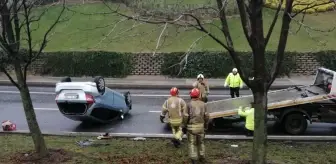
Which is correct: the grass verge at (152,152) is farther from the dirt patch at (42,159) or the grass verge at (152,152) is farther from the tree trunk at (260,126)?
the tree trunk at (260,126)

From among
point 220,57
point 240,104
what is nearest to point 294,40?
point 220,57

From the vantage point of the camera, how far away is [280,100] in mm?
12680

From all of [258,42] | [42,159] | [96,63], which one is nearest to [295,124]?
[258,42]

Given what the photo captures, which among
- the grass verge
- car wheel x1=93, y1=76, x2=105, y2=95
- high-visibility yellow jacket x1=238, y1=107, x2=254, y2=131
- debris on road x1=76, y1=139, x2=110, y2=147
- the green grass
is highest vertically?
the green grass

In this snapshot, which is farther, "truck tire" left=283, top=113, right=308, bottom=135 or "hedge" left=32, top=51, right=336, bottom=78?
"hedge" left=32, top=51, right=336, bottom=78

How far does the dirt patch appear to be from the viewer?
30.6 feet

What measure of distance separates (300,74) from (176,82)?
6.33 metres

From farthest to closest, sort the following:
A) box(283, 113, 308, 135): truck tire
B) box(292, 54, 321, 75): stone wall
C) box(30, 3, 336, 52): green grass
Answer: box(30, 3, 336, 52): green grass, box(292, 54, 321, 75): stone wall, box(283, 113, 308, 135): truck tire

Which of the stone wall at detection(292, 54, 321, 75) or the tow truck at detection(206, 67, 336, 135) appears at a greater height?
the stone wall at detection(292, 54, 321, 75)

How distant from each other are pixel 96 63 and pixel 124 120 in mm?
9608

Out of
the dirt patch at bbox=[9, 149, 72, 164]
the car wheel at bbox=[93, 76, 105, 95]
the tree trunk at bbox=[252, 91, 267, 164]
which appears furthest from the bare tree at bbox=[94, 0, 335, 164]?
the car wheel at bbox=[93, 76, 105, 95]

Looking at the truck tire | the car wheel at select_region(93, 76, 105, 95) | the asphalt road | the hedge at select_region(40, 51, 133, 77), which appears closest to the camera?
the truck tire

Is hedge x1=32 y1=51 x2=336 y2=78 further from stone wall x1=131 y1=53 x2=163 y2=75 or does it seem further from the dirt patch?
the dirt patch

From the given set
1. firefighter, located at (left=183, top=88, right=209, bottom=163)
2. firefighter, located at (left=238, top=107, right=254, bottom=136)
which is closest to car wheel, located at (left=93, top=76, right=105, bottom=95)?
firefighter, located at (left=238, top=107, right=254, bottom=136)
